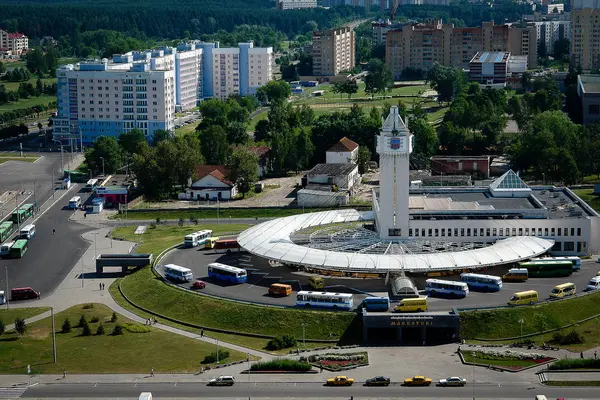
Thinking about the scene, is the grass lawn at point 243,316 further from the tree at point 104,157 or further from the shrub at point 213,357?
the tree at point 104,157

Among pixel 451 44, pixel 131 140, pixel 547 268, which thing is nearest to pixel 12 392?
pixel 547 268

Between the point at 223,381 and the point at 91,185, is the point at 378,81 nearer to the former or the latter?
the point at 91,185

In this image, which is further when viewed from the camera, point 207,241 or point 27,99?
point 27,99

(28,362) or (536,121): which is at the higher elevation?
(536,121)

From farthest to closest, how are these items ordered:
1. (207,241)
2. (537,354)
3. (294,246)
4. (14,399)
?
(207,241), (294,246), (537,354), (14,399)

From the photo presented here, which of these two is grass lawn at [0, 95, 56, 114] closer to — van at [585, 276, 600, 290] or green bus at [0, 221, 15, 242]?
green bus at [0, 221, 15, 242]

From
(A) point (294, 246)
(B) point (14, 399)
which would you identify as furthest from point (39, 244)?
(B) point (14, 399)

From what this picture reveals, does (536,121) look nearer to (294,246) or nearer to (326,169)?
(326,169)
